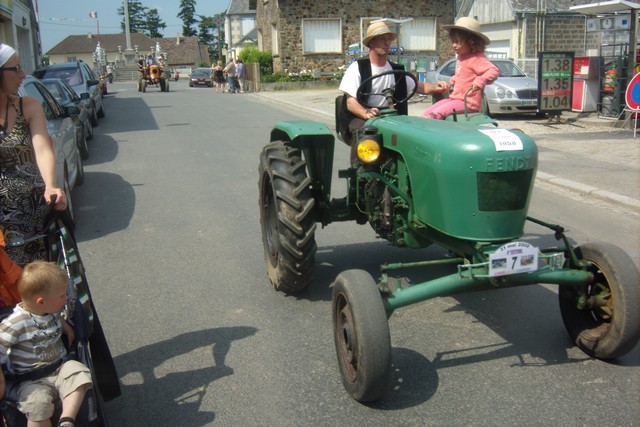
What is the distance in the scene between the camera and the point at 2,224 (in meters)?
3.42

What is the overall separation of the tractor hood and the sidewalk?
463 centimetres

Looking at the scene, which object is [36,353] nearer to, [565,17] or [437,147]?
[437,147]

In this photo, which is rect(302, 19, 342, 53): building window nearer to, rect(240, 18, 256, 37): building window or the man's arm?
the man's arm

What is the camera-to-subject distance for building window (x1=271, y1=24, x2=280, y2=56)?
33.3 m

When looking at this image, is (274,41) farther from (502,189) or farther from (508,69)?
(502,189)

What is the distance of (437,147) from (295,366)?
1.58m

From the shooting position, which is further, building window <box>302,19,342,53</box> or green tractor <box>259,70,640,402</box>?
building window <box>302,19,342,53</box>

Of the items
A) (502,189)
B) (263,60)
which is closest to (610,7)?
(502,189)

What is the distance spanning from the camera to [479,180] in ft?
11.2

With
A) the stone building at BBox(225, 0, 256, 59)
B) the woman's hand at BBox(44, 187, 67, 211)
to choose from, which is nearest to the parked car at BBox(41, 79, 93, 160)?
the woman's hand at BBox(44, 187, 67, 211)

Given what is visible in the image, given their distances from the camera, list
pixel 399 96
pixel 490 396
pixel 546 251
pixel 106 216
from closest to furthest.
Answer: pixel 490 396, pixel 546 251, pixel 399 96, pixel 106 216

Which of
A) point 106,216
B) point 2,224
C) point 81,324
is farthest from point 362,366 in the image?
point 106,216

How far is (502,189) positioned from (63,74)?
16.5 m

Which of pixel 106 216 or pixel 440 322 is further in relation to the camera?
pixel 106 216
